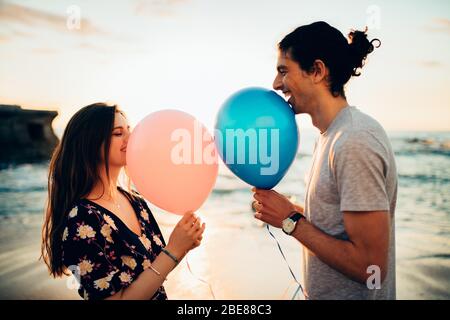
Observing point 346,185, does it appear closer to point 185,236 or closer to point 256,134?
point 256,134

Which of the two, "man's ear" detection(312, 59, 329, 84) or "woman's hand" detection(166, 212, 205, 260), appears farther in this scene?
"man's ear" detection(312, 59, 329, 84)

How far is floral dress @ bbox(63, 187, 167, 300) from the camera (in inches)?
72.7

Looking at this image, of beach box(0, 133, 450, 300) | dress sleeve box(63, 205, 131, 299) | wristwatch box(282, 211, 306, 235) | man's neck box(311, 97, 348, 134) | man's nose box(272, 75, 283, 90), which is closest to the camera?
dress sleeve box(63, 205, 131, 299)

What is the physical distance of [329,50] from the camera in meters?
2.12

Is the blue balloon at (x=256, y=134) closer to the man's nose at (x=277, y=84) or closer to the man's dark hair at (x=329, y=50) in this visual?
the man's nose at (x=277, y=84)

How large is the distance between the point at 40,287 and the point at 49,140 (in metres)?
22.2

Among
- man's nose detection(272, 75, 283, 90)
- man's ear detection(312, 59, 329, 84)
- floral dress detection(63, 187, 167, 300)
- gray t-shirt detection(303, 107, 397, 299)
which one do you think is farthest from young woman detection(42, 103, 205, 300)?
man's ear detection(312, 59, 329, 84)

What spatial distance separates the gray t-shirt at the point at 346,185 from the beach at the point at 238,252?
807mm

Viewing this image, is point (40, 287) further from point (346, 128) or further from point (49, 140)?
point (49, 140)

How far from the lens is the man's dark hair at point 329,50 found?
6.94 ft

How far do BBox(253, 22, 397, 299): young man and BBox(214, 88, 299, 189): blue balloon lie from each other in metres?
0.12

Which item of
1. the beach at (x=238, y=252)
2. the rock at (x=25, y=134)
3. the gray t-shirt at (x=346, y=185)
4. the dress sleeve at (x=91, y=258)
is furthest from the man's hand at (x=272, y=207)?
the rock at (x=25, y=134)

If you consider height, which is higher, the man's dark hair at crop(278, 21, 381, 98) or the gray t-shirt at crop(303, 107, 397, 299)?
the man's dark hair at crop(278, 21, 381, 98)

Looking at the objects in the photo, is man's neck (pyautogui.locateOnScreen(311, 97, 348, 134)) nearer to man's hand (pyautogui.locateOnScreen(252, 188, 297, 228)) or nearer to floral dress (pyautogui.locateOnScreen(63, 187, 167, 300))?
man's hand (pyautogui.locateOnScreen(252, 188, 297, 228))
